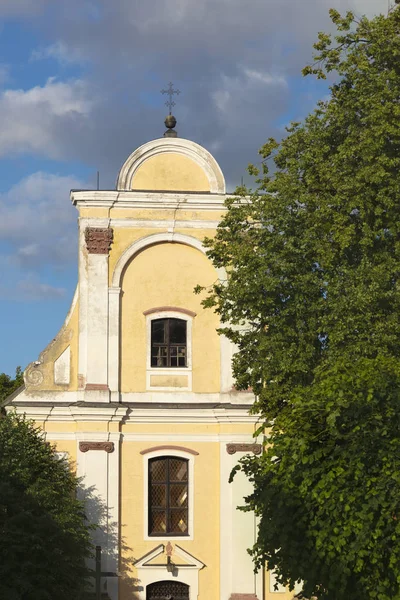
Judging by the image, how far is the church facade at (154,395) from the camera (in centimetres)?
3159

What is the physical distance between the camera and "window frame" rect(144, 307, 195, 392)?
107 ft

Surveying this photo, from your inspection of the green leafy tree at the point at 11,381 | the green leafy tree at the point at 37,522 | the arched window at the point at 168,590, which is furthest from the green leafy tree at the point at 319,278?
the green leafy tree at the point at 11,381

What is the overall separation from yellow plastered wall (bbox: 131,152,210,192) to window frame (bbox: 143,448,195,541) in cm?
658

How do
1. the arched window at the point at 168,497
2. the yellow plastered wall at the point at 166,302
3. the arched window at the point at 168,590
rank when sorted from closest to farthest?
the arched window at the point at 168,590, the arched window at the point at 168,497, the yellow plastered wall at the point at 166,302

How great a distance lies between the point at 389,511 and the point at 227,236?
879 cm

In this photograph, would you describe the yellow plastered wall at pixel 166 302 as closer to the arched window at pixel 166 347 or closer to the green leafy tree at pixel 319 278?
the arched window at pixel 166 347

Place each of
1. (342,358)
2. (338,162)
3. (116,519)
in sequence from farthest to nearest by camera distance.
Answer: (116,519), (338,162), (342,358)

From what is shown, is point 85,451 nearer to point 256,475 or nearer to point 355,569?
point 256,475

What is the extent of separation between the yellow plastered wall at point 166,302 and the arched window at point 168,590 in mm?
4638

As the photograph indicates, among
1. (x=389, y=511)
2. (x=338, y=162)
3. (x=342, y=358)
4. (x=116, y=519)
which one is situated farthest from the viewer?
(x=116, y=519)

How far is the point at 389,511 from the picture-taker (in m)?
20.9

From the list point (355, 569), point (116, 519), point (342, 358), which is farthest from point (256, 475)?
point (116, 519)

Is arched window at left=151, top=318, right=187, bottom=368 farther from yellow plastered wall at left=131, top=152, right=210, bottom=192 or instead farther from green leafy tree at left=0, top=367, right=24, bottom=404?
green leafy tree at left=0, top=367, right=24, bottom=404

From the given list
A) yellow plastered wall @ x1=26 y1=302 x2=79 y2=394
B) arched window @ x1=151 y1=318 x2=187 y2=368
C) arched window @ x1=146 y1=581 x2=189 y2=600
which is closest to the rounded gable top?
arched window @ x1=151 y1=318 x2=187 y2=368
